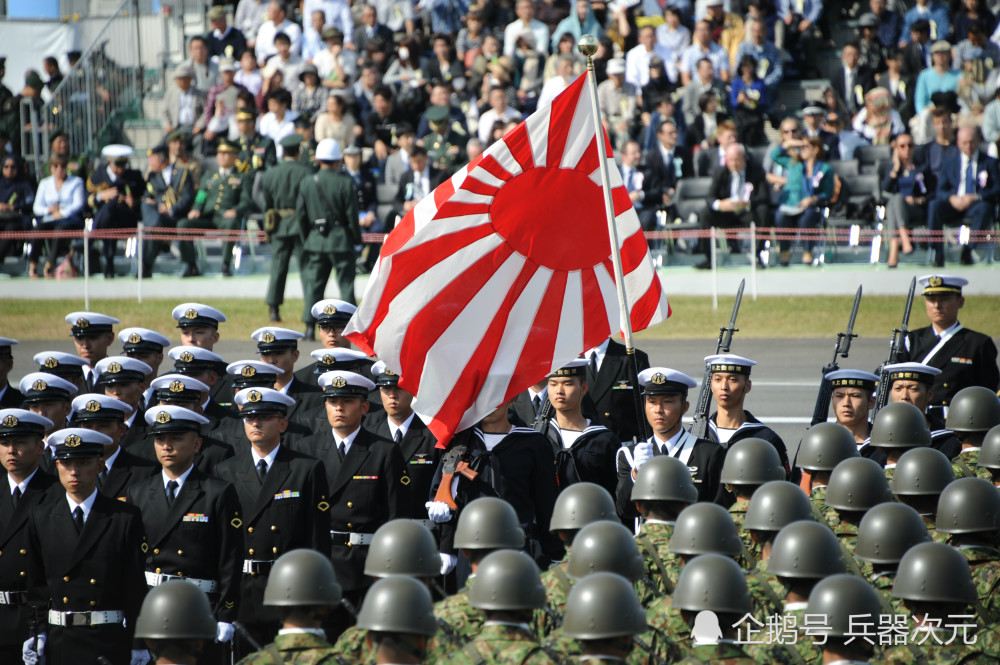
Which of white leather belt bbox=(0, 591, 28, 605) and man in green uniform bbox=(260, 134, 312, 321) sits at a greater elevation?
man in green uniform bbox=(260, 134, 312, 321)

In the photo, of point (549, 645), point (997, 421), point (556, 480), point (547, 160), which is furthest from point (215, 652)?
point (997, 421)

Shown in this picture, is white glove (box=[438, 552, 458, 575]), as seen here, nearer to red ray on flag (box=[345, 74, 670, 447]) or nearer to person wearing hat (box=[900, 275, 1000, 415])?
red ray on flag (box=[345, 74, 670, 447])

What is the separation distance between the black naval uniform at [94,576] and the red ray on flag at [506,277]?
1757mm

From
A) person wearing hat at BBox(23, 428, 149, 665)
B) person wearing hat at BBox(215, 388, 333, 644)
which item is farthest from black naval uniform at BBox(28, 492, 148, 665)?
person wearing hat at BBox(215, 388, 333, 644)

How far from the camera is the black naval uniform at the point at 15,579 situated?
794 centimetres

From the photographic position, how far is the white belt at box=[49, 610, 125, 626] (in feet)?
25.0

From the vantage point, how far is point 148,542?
8.08 metres

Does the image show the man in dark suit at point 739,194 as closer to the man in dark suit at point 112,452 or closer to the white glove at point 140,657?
the man in dark suit at point 112,452

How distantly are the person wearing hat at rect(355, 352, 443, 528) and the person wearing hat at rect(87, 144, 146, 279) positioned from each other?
43.0ft

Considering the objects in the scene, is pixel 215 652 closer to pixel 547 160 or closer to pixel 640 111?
pixel 547 160

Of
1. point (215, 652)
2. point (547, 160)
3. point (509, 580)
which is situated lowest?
point (215, 652)

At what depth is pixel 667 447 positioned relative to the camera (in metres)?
8.91

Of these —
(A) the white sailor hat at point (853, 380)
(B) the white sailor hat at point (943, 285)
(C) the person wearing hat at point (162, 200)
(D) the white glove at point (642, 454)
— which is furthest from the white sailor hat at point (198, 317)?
(C) the person wearing hat at point (162, 200)

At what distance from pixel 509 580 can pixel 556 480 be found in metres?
3.09
